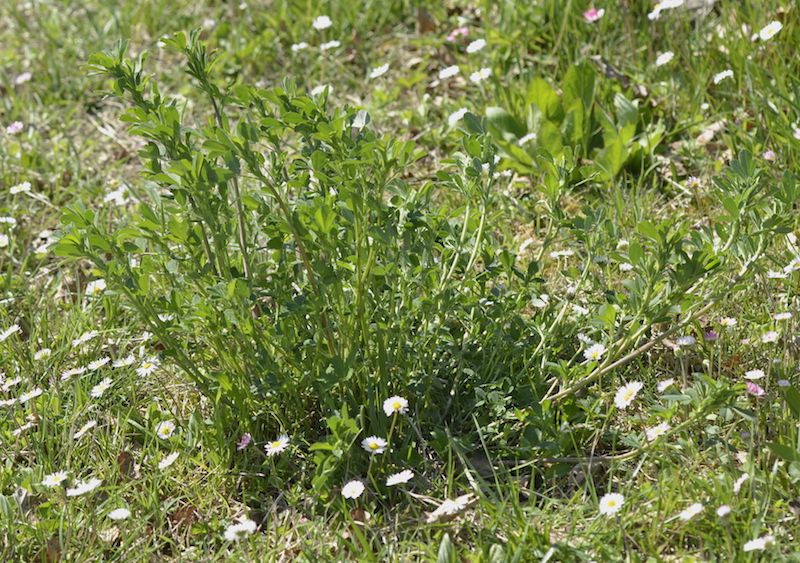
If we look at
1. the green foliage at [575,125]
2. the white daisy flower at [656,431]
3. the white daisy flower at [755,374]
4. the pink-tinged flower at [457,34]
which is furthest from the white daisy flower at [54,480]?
the pink-tinged flower at [457,34]

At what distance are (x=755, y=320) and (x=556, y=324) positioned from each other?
603mm

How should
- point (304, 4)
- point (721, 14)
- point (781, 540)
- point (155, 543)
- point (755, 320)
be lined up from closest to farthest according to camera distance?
point (781, 540) → point (155, 543) → point (755, 320) → point (721, 14) → point (304, 4)

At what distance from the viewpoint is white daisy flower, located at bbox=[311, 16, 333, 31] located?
411 cm

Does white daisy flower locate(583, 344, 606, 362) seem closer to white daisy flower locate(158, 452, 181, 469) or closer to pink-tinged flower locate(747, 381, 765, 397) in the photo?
pink-tinged flower locate(747, 381, 765, 397)

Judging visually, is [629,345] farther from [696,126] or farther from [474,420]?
[696,126]

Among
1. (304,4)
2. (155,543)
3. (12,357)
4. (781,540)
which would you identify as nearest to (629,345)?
(781,540)

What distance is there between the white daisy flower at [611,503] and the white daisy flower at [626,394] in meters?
0.24

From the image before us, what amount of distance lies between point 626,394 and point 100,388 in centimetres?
132

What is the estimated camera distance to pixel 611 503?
2043 millimetres

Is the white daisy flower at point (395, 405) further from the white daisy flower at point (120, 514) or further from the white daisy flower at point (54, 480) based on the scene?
the white daisy flower at point (54, 480)

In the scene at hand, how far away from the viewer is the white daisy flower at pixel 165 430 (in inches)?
94.3

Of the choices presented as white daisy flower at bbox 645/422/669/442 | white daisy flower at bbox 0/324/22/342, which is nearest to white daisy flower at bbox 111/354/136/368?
white daisy flower at bbox 0/324/22/342

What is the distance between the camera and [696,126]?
11.5ft

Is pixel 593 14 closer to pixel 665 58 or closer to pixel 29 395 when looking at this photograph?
pixel 665 58
